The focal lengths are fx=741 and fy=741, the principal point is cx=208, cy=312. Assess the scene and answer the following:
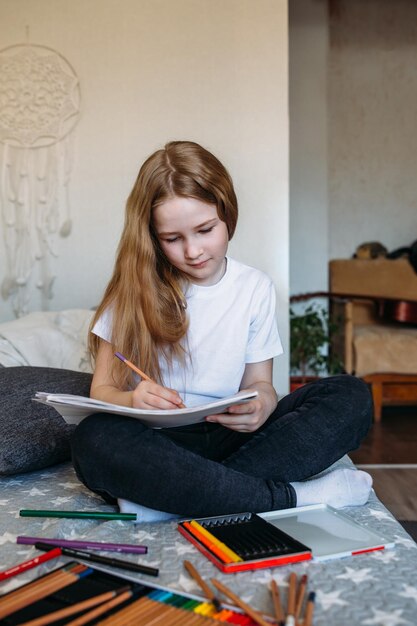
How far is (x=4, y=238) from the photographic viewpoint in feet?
9.58

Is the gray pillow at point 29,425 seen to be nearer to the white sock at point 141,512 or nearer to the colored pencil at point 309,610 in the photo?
the white sock at point 141,512

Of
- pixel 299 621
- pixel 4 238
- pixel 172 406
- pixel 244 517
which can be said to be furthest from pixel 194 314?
pixel 4 238

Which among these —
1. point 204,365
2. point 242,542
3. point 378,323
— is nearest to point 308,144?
point 378,323

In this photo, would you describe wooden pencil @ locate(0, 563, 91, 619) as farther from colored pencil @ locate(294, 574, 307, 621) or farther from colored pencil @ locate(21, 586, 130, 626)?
colored pencil @ locate(294, 574, 307, 621)

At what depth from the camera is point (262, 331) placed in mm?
1635

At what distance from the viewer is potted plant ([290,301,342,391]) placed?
397cm

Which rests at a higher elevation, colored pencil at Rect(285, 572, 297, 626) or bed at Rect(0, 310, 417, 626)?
colored pencil at Rect(285, 572, 297, 626)

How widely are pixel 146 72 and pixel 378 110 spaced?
2.59 m

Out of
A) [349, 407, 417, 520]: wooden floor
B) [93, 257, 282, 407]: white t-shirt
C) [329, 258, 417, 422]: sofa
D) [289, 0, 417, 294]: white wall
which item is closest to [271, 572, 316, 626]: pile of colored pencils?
[93, 257, 282, 407]: white t-shirt

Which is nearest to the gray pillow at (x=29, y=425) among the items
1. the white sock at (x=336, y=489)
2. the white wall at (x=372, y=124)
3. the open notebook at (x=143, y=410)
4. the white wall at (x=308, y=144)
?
the open notebook at (x=143, y=410)

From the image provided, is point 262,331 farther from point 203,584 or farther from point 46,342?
point 46,342

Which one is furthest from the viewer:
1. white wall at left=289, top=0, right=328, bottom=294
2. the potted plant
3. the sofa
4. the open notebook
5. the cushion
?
white wall at left=289, top=0, right=328, bottom=294

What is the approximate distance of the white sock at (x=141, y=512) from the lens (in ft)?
4.28

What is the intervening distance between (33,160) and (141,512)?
1924mm
